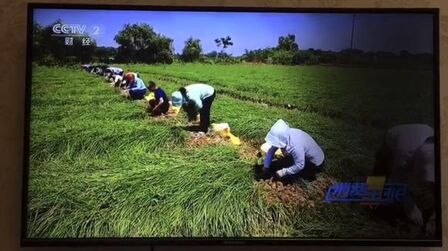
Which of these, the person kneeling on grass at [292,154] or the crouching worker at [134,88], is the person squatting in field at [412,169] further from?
the crouching worker at [134,88]

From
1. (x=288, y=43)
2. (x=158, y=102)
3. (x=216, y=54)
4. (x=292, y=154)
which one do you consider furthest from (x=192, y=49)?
(x=292, y=154)

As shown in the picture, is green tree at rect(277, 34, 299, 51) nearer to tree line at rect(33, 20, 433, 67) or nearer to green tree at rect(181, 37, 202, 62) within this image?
tree line at rect(33, 20, 433, 67)

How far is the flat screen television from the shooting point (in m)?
1.70

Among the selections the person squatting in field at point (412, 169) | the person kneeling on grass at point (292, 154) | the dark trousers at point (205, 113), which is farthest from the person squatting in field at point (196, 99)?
the person squatting in field at point (412, 169)

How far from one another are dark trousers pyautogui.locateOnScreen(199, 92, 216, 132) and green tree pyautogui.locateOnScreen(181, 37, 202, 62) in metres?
0.14

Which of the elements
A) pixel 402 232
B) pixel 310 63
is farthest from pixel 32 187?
pixel 402 232

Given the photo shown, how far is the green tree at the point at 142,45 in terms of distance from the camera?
1750mm

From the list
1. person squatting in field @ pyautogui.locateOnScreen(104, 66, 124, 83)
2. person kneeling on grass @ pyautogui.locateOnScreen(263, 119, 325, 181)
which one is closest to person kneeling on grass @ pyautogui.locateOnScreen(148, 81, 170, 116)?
person squatting in field @ pyautogui.locateOnScreen(104, 66, 124, 83)

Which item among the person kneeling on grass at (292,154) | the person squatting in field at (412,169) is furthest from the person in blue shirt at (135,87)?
the person squatting in field at (412,169)

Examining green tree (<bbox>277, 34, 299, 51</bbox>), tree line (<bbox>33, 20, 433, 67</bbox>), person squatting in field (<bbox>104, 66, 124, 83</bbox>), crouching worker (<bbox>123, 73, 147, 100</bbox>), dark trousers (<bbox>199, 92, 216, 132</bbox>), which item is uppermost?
green tree (<bbox>277, 34, 299, 51</bbox>)

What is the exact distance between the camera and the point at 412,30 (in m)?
1.76

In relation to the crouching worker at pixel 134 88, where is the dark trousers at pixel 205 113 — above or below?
below

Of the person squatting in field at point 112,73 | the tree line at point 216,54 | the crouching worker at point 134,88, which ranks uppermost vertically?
the tree line at point 216,54

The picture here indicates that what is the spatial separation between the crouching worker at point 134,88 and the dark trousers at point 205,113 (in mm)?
200
